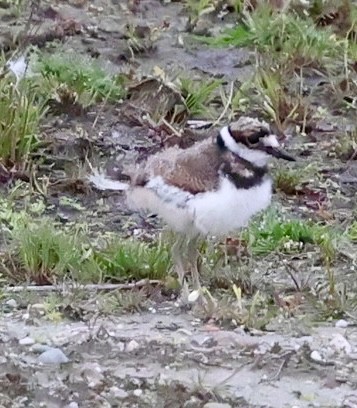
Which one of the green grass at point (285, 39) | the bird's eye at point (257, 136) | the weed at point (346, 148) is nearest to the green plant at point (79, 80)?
the green grass at point (285, 39)

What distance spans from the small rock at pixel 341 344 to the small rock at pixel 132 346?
0.69 meters

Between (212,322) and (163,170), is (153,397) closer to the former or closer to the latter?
(212,322)

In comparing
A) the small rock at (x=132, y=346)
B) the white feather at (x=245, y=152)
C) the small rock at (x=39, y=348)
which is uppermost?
the white feather at (x=245, y=152)

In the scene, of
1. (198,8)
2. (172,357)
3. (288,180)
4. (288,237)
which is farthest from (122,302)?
(198,8)

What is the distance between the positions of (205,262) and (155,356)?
2.92ft

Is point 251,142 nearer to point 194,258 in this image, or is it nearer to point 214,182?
point 214,182

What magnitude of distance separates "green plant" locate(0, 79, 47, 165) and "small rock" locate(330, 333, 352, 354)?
2287 millimetres

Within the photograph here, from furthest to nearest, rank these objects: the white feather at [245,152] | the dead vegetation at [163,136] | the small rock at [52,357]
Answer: the dead vegetation at [163,136] → the white feather at [245,152] → the small rock at [52,357]

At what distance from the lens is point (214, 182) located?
4.76 meters

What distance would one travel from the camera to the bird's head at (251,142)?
4809 millimetres

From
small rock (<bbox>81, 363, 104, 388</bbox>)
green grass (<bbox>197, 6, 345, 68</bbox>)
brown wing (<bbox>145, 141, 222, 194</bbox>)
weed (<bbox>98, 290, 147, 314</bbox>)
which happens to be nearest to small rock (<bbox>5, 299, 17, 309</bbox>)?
weed (<bbox>98, 290, 147, 314</bbox>)

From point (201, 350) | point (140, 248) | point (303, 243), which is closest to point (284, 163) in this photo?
point (303, 243)

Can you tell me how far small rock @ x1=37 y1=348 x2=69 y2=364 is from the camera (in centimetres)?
443

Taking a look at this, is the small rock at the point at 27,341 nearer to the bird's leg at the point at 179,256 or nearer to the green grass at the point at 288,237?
the bird's leg at the point at 179,256
